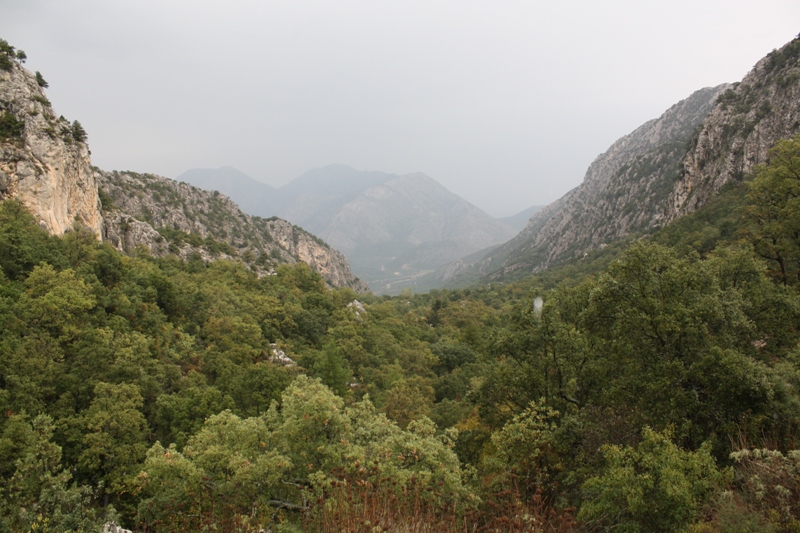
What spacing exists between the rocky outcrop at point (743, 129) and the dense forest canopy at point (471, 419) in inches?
1922

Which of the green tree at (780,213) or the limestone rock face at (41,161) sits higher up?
the limestone rock face at (41,161)

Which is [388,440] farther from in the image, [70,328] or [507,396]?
[70,328]

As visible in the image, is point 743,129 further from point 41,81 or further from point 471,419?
point 41,81

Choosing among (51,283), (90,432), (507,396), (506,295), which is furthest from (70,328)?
(506,295)

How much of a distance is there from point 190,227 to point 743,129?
104 m

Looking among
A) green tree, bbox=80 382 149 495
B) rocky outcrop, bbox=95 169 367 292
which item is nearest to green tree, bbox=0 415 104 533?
→ green tree, bbox=80 382 149 495

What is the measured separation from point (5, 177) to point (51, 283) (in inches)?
671

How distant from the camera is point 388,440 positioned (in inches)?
496

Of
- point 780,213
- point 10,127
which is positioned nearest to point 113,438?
point 780,213

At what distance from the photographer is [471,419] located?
86.3 feet

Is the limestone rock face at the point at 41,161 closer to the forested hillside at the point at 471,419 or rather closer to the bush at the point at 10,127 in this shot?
the bush at the point at 10,127

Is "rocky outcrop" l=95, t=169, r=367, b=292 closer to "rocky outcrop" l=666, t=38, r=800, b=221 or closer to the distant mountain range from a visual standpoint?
the distant mountain range

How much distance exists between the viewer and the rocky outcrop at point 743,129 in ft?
185

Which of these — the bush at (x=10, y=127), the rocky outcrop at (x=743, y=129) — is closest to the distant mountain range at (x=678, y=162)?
the rocky outcrop at (x=743, y=129)
